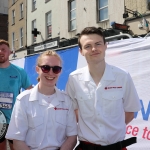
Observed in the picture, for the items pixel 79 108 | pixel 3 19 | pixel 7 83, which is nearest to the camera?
pixel 79 108

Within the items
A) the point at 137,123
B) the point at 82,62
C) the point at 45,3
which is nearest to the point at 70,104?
the point at 137,123

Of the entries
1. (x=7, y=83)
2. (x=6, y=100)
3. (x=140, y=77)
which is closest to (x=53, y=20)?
(x=7, y=83)

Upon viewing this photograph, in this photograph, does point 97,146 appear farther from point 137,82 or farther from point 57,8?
point 57,8

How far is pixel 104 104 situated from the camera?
216cm

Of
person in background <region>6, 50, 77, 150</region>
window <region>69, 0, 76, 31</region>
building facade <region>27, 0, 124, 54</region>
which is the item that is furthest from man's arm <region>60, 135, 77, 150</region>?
window <region>69, 0, 76, 31</region>

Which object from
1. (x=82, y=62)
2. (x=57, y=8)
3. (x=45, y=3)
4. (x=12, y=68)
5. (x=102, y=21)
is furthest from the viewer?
(x=45, y=3)

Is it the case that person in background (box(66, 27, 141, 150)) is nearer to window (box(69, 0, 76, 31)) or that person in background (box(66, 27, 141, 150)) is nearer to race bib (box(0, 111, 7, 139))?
race bib (box(0, 111, 7, 139))

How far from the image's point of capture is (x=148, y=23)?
32.9 feet

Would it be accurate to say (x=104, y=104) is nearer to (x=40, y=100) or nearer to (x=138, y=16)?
(x=40, y=100)

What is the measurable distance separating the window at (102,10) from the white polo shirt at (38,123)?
11062mm

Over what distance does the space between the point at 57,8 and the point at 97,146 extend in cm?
1532

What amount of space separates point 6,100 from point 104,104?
72.4 inches

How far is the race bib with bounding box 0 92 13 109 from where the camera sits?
3467mm

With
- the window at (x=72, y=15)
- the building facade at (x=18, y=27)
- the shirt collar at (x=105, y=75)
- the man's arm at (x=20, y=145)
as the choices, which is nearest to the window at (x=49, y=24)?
the window at (x=72, y=15)
